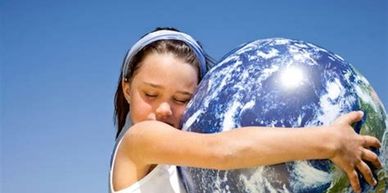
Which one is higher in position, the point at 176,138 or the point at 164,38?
the point at 164,38

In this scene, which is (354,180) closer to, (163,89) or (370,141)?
(370,141)

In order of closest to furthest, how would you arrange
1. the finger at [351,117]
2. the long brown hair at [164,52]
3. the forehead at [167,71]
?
the finger at [351,117]
the forehead at [167,71]
the long brown hair at [164,52]

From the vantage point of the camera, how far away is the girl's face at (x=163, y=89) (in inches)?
187

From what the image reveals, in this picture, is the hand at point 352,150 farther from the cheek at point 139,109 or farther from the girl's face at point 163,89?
the cheek at point 139,109

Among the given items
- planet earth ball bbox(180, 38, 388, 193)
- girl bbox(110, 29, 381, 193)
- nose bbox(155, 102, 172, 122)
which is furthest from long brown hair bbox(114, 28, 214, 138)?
planet earth ball bbox(180, 38, 388, 193)

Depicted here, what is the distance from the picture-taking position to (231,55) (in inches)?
178

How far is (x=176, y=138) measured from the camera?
410 centimetres

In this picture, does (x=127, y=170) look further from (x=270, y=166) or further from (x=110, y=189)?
(x=270, y=166)

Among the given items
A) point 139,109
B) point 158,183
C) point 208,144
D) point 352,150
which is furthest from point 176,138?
point 352,150

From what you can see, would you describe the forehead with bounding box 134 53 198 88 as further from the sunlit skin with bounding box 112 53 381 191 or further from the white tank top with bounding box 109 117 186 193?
the white tank top with bounding box 109 117 186 193

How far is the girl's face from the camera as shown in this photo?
15.6ft

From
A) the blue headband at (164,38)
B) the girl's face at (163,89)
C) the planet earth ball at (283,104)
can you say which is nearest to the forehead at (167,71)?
the girl's face at (163,89)

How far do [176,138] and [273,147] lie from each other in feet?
2.22

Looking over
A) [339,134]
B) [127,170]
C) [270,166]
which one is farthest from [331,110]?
[127,170]
